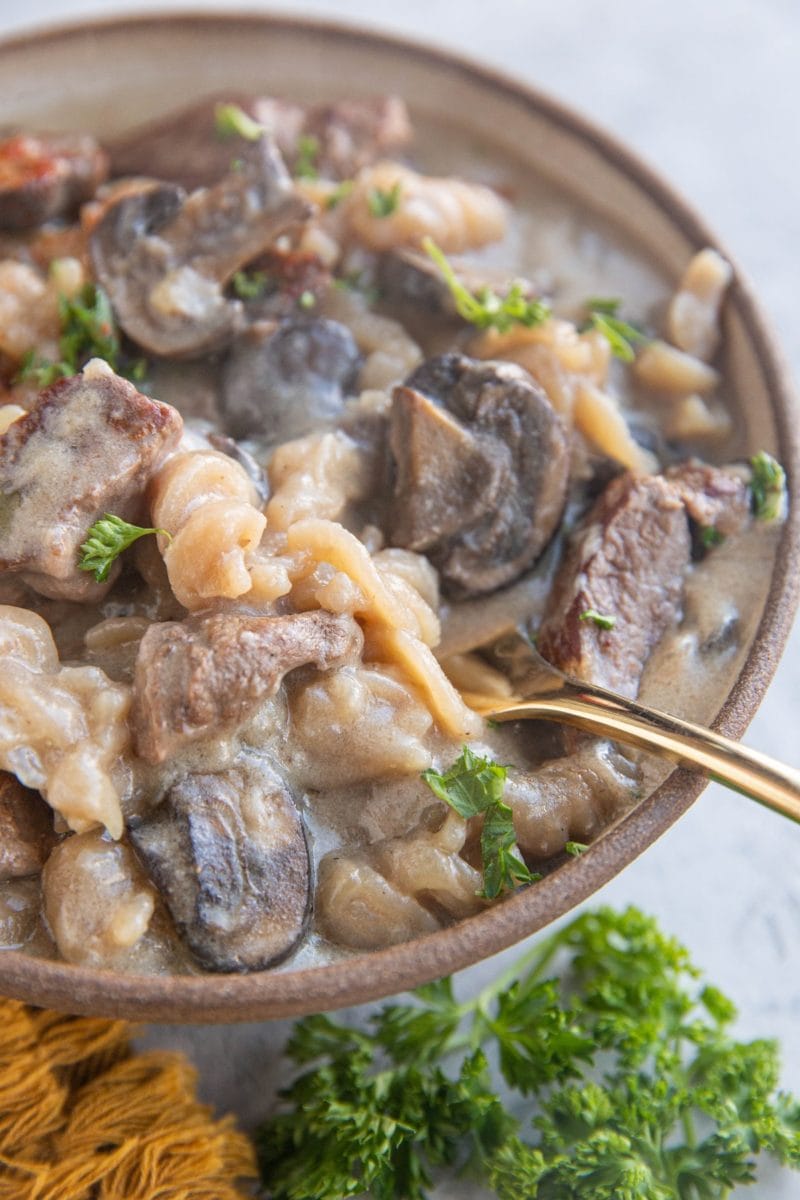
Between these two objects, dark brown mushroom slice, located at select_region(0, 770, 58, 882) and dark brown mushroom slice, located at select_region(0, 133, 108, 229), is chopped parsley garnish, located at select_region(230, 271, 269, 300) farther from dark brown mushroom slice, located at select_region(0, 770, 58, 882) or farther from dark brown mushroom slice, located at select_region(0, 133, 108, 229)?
dark brown mushroom slice, located at select_region(0, 770, 58, 882)

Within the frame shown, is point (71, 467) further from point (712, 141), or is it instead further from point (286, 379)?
point (712, 141)

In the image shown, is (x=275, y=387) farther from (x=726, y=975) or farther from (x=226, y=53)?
(x=726, y=975)

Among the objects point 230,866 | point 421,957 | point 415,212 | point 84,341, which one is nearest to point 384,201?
point 415,212

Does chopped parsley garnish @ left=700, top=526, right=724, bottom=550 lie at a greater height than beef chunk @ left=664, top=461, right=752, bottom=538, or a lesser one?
lesser

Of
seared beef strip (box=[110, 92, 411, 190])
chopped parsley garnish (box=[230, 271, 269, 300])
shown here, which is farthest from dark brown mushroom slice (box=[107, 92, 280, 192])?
chopped parsley garnish (box=[230, 271, 269, 300])

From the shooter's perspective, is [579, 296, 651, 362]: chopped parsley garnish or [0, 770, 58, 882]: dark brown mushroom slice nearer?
[0, 770, 58, 882]: dark brown mushroom slice

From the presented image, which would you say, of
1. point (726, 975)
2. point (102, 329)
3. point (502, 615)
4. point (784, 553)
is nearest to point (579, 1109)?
point (726, 975)
